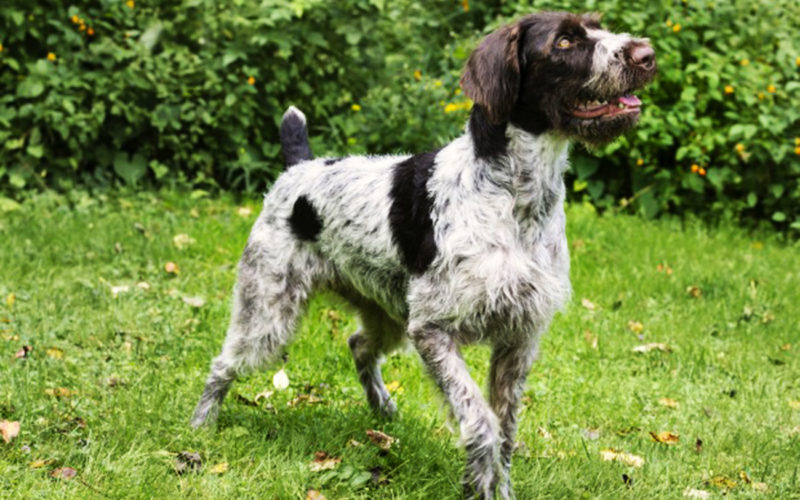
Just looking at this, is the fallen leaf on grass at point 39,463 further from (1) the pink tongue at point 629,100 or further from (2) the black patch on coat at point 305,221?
(1) the pink tongue at point 629,100

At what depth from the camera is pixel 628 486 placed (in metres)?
3.96

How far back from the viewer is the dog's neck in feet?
11.7

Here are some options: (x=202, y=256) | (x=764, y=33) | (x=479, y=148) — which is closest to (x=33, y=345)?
(x=202, y=256)

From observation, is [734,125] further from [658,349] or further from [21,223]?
[21,223]

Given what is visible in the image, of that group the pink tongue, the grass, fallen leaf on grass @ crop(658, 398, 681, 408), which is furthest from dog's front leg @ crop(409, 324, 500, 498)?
fallen leaf on grass @ crop(658, 398, 681, 408)

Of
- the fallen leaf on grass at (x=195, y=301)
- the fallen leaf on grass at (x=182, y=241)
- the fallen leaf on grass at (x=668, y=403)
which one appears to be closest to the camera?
the fallen leaf on grass at (x=668, y=403)

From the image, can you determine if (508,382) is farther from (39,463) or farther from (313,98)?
(313,98)

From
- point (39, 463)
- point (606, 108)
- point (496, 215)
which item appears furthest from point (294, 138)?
point (39, 463)

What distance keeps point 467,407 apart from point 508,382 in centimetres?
40

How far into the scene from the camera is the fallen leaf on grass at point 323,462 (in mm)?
3871

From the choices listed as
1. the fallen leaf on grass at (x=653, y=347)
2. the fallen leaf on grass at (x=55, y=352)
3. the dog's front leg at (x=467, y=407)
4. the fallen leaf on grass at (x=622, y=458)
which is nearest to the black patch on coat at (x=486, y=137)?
the dog's front leg at (x=467, y=407)

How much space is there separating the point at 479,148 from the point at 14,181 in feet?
17.2

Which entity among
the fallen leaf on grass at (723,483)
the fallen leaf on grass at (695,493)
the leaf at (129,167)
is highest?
the fallen leaf on grass at (695,493)

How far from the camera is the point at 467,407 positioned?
11.6ft
